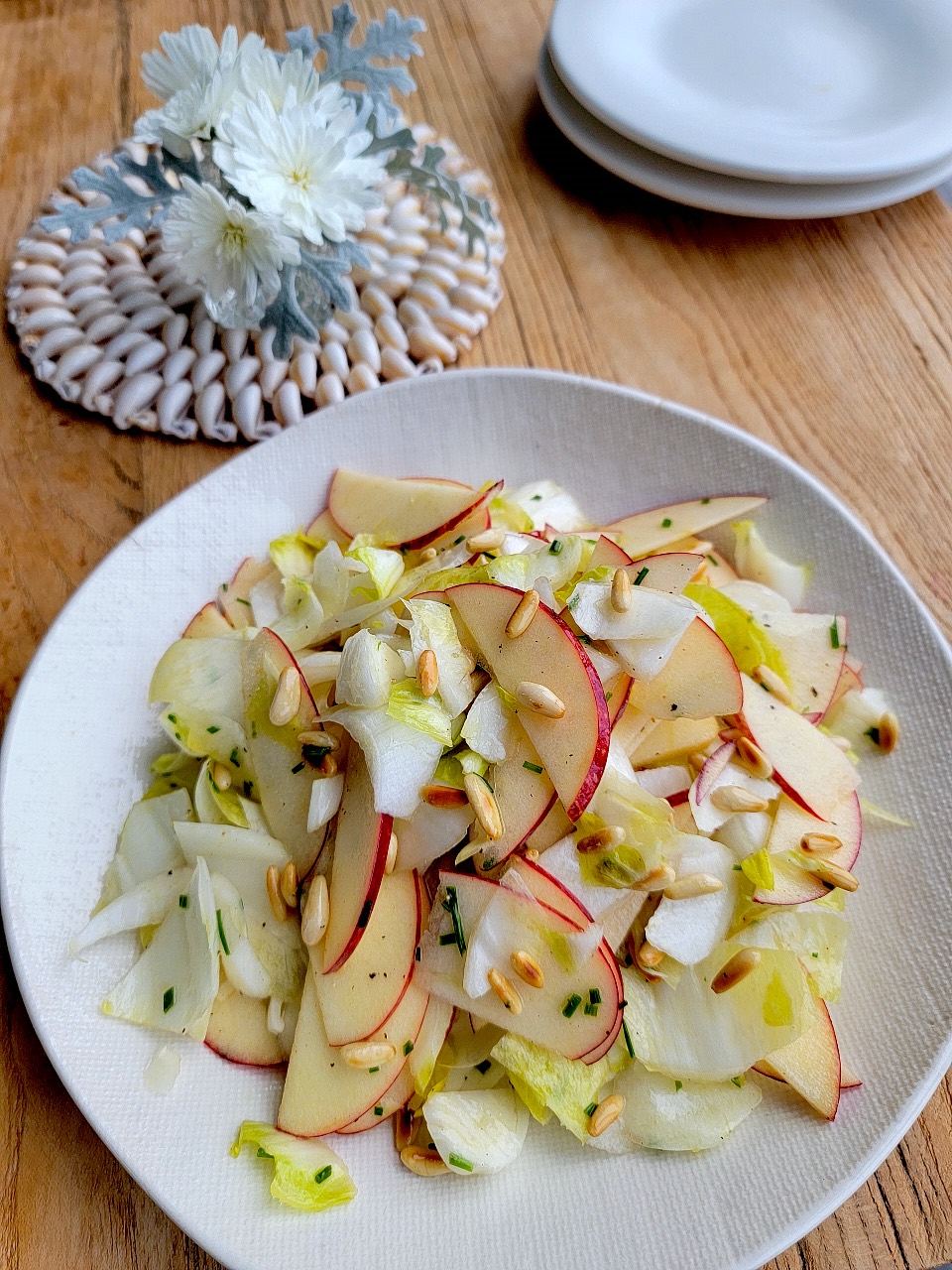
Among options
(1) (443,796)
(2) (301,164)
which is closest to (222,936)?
(1) (443,796)

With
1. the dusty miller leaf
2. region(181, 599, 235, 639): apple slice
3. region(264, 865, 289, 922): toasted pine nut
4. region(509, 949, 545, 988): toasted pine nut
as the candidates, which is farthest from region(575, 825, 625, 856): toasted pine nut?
the dusty miller leaf

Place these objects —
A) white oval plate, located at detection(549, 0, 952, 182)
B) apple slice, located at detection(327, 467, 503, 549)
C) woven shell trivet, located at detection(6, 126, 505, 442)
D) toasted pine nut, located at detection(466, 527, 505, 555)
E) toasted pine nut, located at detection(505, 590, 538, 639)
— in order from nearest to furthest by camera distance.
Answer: toasted pine nut, located at detection(505, 590, 538, 639) → toasted pine nut, located at detection(466, 527, 505, 555) → apple slice, located at detection(327, 467, 503, 549) → woven shell trivet, located at detection(6, 126, 505, 442) → white oval plate, located at detection(549, 0, 952, 182)

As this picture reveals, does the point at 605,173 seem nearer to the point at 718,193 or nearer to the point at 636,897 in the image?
the point at 718,193

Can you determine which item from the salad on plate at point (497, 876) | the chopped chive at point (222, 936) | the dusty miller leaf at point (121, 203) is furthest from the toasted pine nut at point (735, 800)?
the dusty miller leaf at point (121, 203)

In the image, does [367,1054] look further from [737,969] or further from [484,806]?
[737,969]

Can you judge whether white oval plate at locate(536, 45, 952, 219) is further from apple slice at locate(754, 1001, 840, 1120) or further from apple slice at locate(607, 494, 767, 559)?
apple slice at locate(754, 1001, 840, 1120)

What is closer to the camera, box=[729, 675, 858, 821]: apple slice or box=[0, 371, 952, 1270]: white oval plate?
box=[0, 371, 952, 1270]: white oval plate
